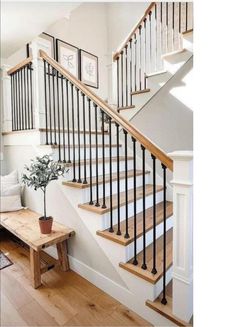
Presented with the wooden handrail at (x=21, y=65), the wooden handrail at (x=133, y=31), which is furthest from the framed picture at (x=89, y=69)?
the wooden handrail at (x=21, y=65)

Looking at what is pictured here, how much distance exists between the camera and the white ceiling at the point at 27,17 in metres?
2.14

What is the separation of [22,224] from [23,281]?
0.56m

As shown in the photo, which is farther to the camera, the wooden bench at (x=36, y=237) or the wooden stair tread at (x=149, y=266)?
the wooden bench at (x=36, y=237)

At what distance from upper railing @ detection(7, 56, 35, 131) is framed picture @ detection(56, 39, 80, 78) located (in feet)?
3.87

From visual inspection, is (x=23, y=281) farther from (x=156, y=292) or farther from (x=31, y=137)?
(x=31, y=137)

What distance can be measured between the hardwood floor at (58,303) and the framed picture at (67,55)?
3.49m

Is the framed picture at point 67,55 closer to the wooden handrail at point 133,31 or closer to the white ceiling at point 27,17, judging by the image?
the wooden handrail at point 133,31

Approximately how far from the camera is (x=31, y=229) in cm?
225

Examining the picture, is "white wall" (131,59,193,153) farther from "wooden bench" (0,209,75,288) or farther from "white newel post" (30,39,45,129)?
"wooden bench" (0,209,75,288)

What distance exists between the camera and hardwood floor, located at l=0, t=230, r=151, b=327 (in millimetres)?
1629

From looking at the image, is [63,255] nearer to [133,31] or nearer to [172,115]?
[172,115]

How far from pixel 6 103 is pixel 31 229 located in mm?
2034

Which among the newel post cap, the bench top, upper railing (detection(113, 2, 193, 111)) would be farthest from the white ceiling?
the bench top

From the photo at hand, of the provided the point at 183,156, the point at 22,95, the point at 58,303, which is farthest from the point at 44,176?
the point at 22,95
